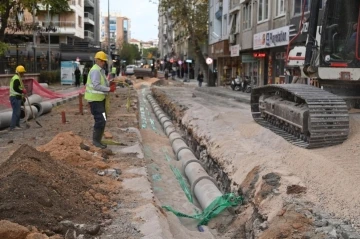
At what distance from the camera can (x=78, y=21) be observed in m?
69.7

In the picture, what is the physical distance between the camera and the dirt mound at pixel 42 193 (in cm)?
511

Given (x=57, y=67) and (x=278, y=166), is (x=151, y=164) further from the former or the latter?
(x=57, y=67)

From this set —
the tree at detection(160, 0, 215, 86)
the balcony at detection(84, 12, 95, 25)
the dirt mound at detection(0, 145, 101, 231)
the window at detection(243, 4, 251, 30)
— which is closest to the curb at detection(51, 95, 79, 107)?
the window at detection(243, 4, 251, 30)

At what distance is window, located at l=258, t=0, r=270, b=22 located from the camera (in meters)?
31.7

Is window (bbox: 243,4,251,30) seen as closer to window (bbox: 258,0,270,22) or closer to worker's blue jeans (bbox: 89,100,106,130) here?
window (bbox: 258,0,270,22)

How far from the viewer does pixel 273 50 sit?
3130 centimetres

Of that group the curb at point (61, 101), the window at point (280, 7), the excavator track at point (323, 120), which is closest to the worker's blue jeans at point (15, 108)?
the excavator track at point (323, 120)

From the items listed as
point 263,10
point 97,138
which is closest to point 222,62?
point 263,10

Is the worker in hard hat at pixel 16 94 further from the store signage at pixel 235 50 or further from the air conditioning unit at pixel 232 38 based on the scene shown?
the air conditioning unit at pixel 232 38

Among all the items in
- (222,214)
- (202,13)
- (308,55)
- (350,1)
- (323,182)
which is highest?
(202,13)

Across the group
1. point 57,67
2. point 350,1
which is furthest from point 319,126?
point 57,67

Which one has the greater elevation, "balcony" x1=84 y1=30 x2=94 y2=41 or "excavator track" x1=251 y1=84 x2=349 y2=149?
"balcony" x1=84 y1=30 x2=94 y2=41

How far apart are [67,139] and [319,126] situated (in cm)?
430

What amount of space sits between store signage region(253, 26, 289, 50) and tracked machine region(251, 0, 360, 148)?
15.5m
